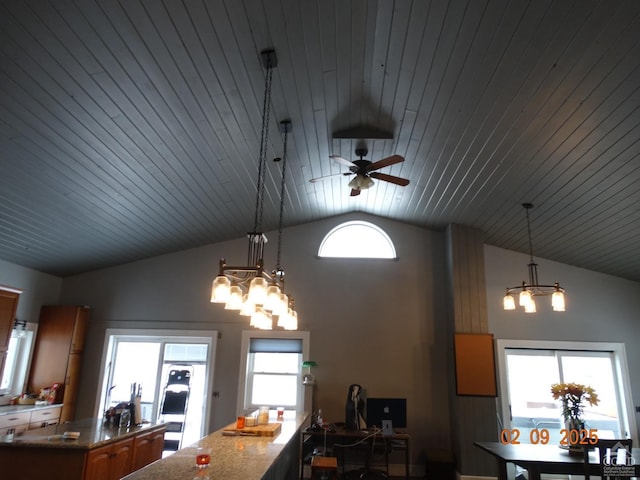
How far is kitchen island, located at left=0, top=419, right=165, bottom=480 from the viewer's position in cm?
341

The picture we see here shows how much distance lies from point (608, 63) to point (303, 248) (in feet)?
15.8

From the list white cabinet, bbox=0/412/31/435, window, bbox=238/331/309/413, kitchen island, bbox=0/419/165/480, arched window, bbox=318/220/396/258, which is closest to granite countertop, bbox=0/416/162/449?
kitchen island, bbox=0/419/165/480

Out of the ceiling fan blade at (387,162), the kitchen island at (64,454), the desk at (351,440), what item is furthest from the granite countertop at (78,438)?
the ceiling fan blade at (387,162)

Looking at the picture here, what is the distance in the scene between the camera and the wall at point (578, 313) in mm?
6406

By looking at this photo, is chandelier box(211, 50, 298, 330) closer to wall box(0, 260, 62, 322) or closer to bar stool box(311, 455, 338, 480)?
bar stool box(311, 455, 338, 480)

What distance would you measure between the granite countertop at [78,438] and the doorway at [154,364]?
2134mm

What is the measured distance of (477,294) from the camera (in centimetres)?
642

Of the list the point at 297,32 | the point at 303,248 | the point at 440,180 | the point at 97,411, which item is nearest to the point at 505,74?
the point at 297,32

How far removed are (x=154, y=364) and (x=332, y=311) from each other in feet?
9.15

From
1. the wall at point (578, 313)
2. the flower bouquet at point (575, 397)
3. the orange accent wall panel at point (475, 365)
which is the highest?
the wall at point (578, 313)

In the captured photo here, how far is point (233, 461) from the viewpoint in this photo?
2.62 meters

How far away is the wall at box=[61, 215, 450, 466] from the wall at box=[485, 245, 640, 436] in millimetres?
874

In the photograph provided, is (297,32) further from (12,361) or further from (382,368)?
(12,361)

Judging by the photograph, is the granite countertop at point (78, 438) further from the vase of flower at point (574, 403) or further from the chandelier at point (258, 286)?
the vase of flower at point (574, 403)
